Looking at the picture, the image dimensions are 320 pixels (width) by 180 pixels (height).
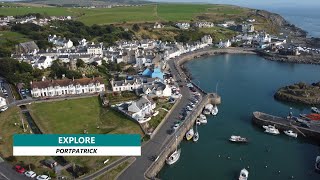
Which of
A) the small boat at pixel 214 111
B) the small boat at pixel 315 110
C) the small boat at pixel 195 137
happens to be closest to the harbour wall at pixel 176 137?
the small boat at pixel 195 137

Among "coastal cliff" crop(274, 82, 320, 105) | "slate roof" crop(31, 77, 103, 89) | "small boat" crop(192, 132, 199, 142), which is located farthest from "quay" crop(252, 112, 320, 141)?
"slate roof" crop(31, 77, 103, 89)

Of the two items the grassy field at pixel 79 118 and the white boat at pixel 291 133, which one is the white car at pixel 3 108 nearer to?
the grassy field at pixel 79 118

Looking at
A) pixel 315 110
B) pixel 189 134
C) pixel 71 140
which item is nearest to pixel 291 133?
pixel 315 110

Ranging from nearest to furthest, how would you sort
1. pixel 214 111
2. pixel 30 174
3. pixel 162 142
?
pixel 30 174, pixel 162 142, pixel 214 111

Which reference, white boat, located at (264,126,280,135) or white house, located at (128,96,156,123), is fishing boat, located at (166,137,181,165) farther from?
white boat, located at (264,126,280,135)

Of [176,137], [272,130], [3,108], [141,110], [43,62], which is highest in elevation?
[43,62]

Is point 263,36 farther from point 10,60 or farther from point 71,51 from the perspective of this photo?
point 10,60

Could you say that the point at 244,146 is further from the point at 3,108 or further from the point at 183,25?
the point at 183,25
